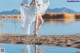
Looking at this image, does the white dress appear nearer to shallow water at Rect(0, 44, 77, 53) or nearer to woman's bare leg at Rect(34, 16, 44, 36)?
woman's bare leg at Rect(34, 16, 44, 36)

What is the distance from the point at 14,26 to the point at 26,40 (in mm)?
222

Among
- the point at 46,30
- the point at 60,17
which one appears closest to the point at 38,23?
the point at 46,30

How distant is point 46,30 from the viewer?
225 inches

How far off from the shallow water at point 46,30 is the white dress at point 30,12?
2.3 inches

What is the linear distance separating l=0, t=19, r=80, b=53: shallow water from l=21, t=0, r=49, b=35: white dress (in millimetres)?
59

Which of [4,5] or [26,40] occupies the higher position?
[4,5]

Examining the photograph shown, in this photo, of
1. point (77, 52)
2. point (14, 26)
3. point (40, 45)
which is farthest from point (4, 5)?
Answer: point (77, 52)

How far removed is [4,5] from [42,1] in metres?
0.45

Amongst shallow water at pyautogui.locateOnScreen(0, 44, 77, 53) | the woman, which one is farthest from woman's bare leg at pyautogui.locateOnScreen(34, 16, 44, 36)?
shallow water at pyautogui.locateOnScreen(0, 44, 77, 53)

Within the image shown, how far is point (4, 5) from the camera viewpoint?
580cm

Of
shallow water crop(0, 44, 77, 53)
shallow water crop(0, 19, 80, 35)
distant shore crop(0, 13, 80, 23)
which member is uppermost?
distant shore crop(0, 13, 80, 23)

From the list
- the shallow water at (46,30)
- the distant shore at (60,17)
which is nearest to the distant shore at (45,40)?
the shallow water at (46,30)

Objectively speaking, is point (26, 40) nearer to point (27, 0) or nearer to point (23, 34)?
point (23, 34)

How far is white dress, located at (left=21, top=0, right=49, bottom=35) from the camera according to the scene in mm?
5723
